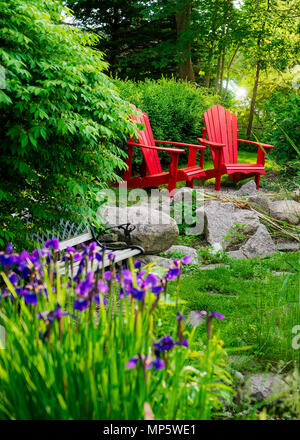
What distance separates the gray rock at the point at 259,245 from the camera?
4789mm

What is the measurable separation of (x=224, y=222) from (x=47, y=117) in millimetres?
2999

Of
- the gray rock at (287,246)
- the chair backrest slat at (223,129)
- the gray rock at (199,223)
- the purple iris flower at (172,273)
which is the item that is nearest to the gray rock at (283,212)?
the gray rock at (287,246)

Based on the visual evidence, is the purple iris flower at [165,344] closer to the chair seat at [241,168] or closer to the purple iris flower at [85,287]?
the purple iris flower at [85,287]

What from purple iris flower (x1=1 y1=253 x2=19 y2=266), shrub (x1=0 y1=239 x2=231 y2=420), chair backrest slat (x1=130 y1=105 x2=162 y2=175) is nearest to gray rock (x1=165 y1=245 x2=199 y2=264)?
chair backrest slat (x1=130 y1=105 x2=162 y2=175)

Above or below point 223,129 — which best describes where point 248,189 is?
below

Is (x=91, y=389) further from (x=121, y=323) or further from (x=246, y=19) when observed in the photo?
(x=246, y=19)

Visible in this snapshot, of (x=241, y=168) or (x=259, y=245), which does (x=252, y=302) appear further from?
(x=241, y=168)

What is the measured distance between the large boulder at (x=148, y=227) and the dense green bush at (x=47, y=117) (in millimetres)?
667

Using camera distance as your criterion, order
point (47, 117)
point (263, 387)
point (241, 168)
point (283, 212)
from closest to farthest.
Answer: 1. point (263, 387)
2. point (47, 117)
3. point (283, 212)
4. point (241, 168)

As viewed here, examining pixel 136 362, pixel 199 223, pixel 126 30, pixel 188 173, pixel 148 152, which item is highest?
pixel 126 30

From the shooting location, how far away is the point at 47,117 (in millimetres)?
2898

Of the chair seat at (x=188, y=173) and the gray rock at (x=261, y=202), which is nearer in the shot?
the gray rock at (x=261, y=202)

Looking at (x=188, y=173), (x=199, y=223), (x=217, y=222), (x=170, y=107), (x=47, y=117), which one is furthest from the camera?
(x=170, y=107)

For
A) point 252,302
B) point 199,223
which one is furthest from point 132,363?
point 199,223
